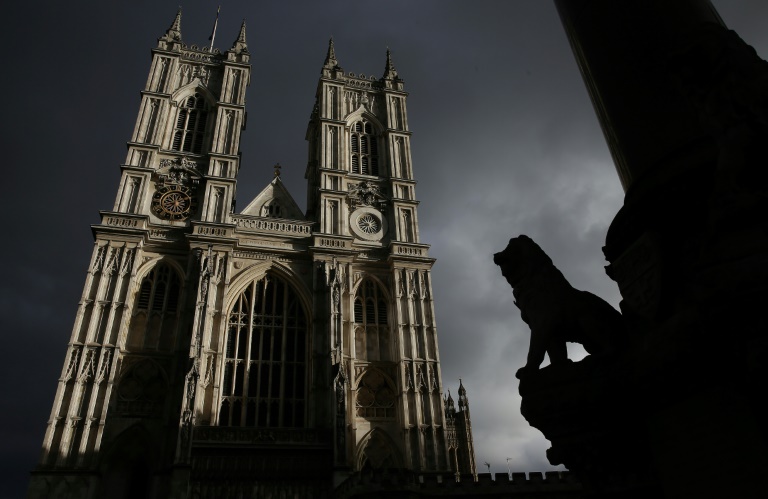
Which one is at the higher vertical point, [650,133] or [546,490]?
[650,133]

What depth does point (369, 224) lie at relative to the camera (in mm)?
28516

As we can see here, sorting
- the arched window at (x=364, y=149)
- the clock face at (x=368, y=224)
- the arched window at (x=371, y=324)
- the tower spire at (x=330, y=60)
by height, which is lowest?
the arched window at (x=371, y=324)

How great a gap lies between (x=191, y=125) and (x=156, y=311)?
11347 mm

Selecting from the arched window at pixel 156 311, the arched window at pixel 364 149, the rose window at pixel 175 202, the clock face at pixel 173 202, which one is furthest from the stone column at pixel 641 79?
the arched window at pixel 364 149

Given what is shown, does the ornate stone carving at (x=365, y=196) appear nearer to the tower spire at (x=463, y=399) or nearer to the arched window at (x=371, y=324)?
the arched window at (x=371, y=324)

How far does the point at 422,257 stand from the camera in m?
27.1

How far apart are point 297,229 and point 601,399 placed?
24.1 meters

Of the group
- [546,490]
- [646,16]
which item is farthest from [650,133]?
[546,490]

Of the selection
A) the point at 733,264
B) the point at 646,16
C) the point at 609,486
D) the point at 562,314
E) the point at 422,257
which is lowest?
the point at 609,486

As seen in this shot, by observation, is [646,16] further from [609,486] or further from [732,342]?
[609,486]

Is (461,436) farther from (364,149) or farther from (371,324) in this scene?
(364,149)

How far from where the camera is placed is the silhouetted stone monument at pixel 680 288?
9.67 feet

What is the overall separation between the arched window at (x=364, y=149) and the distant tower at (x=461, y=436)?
1492 centimetres

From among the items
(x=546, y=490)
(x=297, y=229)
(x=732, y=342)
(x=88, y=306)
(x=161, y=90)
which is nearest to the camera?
(x=732, y=342)
